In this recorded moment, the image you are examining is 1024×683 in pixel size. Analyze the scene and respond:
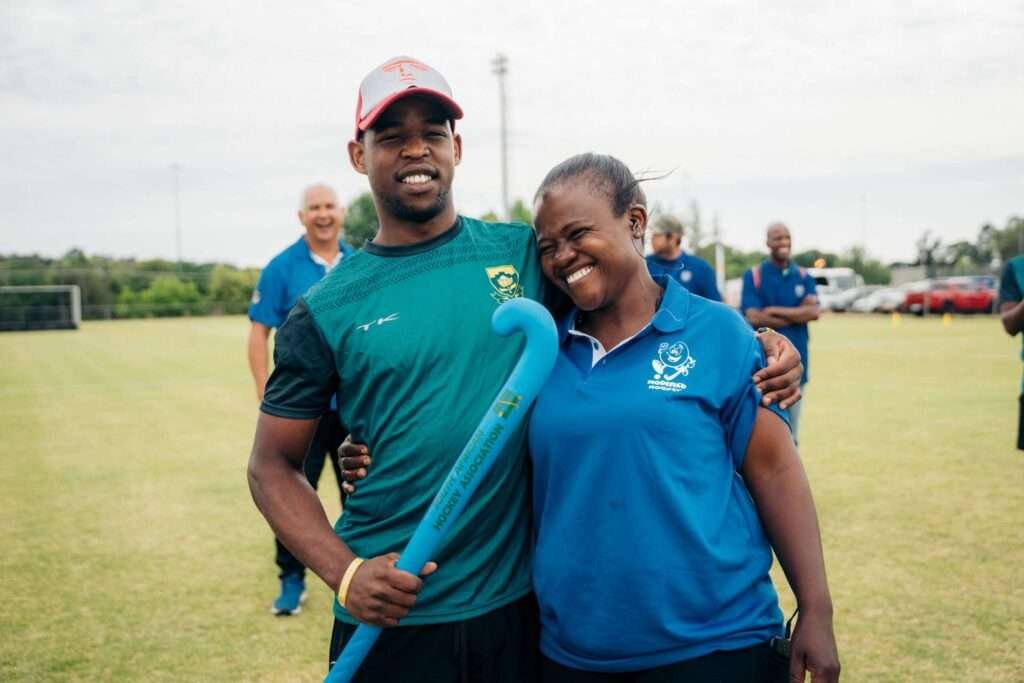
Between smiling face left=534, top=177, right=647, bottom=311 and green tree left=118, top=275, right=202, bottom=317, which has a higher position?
smiling face left=534, top=177, right=647, bottom=311

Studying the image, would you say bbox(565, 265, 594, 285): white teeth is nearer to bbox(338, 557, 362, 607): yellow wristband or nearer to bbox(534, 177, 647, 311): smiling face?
bbox(534, 177, 647, 311): smiling face

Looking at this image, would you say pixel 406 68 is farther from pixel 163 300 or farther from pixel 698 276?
pixel 163 300

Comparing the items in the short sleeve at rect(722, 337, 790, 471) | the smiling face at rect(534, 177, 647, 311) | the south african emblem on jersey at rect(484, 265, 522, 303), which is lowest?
the short sleeve at rect(722, 337, 790, 471)

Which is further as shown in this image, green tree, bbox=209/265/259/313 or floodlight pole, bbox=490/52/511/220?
green tree, bbox=209/265/259/313

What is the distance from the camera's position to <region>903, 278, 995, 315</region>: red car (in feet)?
111

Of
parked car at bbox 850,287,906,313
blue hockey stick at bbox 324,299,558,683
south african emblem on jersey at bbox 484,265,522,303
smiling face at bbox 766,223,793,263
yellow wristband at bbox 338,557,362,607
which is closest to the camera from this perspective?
blue hockey stick at bbox 324,299,558,683

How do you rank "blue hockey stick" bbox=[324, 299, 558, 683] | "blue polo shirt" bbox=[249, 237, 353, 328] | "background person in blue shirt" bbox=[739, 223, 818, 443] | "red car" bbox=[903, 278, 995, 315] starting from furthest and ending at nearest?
Result: 1. "red car" bbox=[903, 278, 995, 315]
2. "background person in blue shirt" bbox=[739, 223, 818, 443]
3. "blue polo shirt" bbox=[249, 237, 353, 328]
4. "blue hockey stick" bbox=[324, 299, 558, 683]

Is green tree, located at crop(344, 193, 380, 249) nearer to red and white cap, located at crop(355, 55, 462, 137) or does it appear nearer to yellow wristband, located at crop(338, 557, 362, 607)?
red and white cap, located at crop(355, 55, 462, 137)

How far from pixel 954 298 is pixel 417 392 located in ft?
121

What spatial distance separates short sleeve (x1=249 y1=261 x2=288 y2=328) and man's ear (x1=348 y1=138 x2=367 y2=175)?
3.09m

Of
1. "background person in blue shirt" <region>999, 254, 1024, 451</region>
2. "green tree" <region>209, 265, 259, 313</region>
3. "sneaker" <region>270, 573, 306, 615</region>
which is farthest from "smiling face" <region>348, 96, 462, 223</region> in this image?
"green tree" <region>209, 265, 259, 313</region>

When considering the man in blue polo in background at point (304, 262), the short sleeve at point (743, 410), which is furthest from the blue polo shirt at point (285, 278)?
the short sleeve at point (743, 410)

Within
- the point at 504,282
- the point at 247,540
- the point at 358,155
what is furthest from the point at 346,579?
the point at 247,540

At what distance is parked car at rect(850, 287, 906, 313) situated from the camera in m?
37.8
